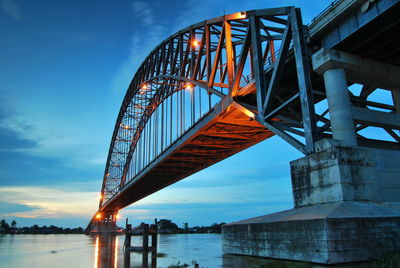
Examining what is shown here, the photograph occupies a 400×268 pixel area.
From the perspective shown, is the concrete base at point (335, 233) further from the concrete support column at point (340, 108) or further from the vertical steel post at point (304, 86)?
the vertical steel post at point (304, 86)

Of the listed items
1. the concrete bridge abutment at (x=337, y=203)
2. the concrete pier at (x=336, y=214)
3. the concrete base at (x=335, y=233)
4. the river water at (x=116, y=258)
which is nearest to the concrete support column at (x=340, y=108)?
the concrete bridge abutment at (x=337, y=203)

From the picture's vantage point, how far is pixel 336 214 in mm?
10727

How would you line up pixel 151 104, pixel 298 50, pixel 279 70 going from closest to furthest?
1. pixel 298 50
2. pixel 279 70
3. pixel 151 104

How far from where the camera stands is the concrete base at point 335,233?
33.6ft

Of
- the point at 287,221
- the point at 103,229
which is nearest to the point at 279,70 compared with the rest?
the point at 287,221

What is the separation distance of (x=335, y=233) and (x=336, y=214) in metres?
0.69

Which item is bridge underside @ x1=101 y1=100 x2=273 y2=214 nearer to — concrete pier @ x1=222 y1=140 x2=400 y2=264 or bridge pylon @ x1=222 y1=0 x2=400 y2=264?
bridge pylon @ x1=222 y1=0 x2=400 y2=264

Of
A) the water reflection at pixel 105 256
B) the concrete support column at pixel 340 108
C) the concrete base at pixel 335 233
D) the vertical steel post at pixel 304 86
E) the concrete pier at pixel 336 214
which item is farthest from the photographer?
the water reflection at pixel 105 256

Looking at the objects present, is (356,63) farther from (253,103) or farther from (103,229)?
(103,229)

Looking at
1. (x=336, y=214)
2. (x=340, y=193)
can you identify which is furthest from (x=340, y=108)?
(x=336, y=214)

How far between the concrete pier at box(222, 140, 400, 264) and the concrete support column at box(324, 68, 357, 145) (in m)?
1.25

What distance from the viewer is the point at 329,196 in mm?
12312

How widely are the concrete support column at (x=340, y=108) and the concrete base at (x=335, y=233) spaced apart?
3159 millimetres

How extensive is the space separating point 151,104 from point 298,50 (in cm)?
4540
